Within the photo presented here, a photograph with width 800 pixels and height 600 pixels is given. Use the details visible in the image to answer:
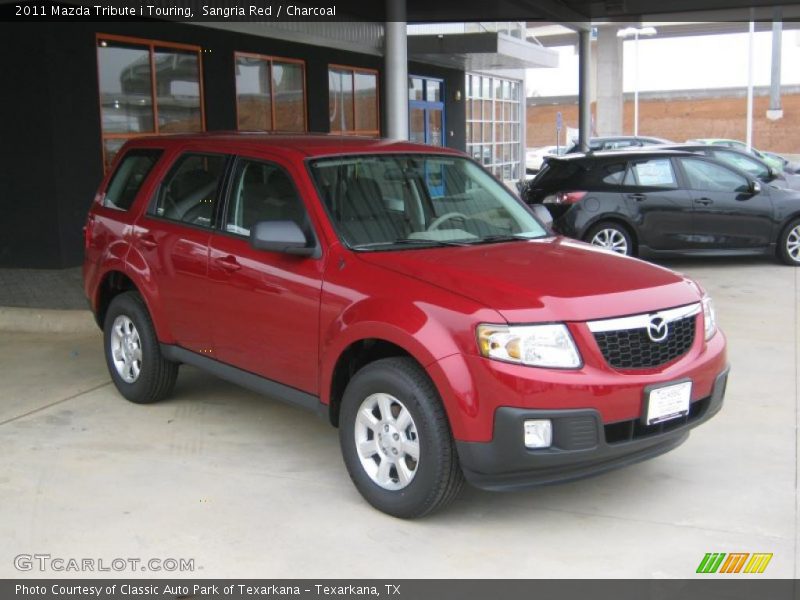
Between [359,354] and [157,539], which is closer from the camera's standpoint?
[157,539]

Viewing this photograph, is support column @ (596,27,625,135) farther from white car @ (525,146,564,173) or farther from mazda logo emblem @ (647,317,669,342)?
mazda logo emblem @ (647,317,669,342)

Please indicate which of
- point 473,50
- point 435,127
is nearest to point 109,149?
point 473,50

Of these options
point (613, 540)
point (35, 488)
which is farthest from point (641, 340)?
point (35, 488)

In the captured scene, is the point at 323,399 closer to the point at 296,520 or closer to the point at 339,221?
the point at 296,520

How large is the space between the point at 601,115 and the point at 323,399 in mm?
53046

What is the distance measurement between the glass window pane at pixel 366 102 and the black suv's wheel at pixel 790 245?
30.3ft

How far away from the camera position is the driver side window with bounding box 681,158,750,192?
12.2m

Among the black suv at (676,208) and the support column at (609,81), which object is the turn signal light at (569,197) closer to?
the black suv at (676,208)

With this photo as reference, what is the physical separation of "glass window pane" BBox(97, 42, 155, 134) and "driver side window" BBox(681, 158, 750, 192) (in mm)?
7611

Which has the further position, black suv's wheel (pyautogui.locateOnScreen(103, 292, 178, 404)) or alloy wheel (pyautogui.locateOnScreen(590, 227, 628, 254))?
alloy wheel (pyautogui.locateOnScreen(590, 227, 628, 254))

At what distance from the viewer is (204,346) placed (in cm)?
554

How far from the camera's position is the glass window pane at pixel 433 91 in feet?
73.0

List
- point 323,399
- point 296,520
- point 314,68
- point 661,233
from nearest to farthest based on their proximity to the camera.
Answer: point 296,520, point 323,399, point 661,233, point 314,68

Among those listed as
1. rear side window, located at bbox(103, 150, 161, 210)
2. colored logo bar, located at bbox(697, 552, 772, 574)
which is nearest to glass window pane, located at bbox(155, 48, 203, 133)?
rear side window, located at bbox(103, 150, 161, 210)
